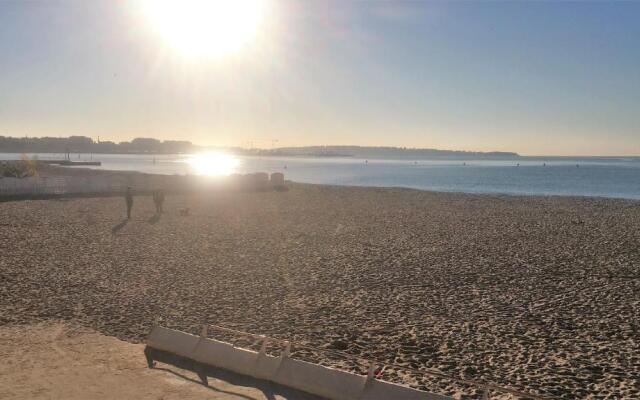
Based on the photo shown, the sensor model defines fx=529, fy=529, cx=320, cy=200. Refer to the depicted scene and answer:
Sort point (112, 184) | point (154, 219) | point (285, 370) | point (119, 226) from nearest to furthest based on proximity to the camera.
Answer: point (285, 370)
point (119, 226)
point (154, 219)
point (112, 184)

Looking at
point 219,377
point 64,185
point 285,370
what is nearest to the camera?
point 285,370

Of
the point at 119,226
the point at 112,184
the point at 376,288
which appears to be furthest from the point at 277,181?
the point at 376,288

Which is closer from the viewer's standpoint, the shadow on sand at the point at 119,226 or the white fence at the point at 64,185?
the shadow on sand at the point at 119,226

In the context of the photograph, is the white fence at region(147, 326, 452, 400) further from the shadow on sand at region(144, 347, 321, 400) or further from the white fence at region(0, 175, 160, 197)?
the white fence at region(0, 175, 160, 197)

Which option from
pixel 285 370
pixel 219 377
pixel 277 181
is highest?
pixel 277 181

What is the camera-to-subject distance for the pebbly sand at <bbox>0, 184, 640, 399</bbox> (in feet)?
28.3

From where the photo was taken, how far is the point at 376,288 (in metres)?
13.0

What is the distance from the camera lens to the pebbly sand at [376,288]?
8.62 meters

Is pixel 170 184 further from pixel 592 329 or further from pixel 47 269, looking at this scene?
pixel 592 329

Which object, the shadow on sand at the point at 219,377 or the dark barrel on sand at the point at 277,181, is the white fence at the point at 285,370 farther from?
the dark barrel on sand at the point at 277,181

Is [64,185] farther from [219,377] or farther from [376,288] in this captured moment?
[219,377]

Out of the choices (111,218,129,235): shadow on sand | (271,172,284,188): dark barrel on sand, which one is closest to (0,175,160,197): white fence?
(271,172,284,188): dark barrel on sand

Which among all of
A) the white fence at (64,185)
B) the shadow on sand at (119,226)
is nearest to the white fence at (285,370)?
the shadow on sand at (119,226)

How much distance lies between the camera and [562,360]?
840cm
